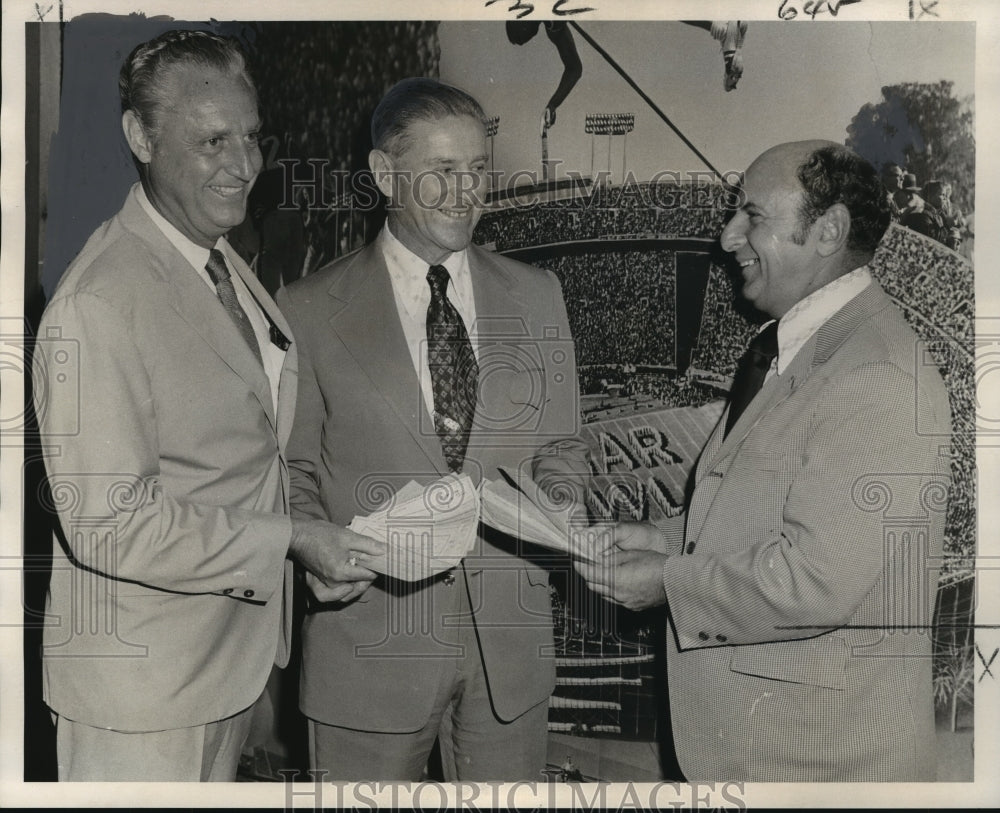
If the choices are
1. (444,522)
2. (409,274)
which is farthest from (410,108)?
(444,522)

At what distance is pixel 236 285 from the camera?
3.21m

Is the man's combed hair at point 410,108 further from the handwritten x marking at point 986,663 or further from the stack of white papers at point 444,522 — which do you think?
the handwritten x marking at point 986,663

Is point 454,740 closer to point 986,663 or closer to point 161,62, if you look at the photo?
point 986,663

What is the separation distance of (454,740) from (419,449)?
34.0 inches

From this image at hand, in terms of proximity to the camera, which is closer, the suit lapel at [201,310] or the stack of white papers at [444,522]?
the suit lapel at [201,310]

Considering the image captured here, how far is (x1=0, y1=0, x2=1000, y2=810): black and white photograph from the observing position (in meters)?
3.08

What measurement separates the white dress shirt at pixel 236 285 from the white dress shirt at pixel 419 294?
0.37 m

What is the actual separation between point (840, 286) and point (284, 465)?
1.64 m

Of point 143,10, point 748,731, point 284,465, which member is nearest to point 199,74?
point 143,10

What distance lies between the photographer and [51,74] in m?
3.33

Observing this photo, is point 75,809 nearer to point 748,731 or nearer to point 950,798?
point 748,731

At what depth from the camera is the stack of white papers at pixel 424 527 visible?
3178 millimetres

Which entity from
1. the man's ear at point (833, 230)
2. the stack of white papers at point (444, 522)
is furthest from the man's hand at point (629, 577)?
the man's ear at point (833, 230)

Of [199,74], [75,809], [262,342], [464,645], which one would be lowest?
[75,809]
